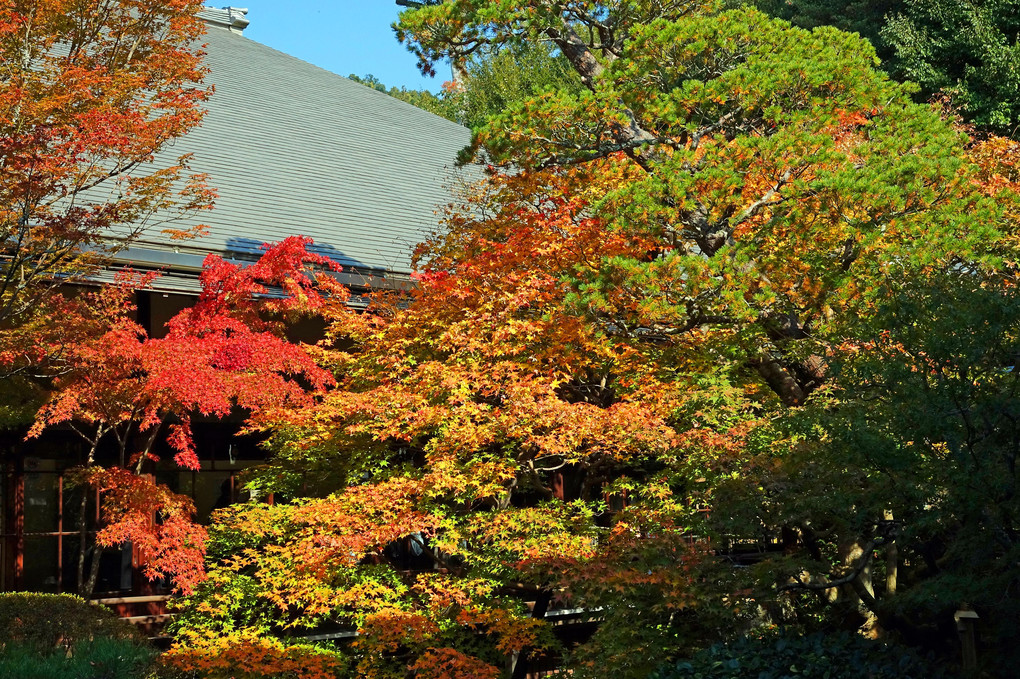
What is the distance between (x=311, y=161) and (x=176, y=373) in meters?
7.79

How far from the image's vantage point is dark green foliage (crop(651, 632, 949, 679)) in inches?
261

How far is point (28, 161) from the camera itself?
7.60m

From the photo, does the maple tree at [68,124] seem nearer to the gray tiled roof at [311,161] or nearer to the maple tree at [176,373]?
the maple tree at [176,373]

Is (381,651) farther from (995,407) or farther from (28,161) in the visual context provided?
(995,407)

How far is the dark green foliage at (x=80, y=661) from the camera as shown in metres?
6.54

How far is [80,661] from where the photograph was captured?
6941 millimetres

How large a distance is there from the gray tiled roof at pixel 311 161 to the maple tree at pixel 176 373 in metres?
1.43

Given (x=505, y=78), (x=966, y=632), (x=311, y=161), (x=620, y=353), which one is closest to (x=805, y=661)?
(x=966, y=632)

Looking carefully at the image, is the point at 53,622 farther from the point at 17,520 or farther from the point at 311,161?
the point at 311,161

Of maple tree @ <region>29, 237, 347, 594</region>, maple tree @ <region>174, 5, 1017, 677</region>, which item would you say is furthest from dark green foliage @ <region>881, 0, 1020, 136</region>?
maple tree @ <region>29, 237, 347, 594</region>

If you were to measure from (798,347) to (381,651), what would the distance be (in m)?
5.02

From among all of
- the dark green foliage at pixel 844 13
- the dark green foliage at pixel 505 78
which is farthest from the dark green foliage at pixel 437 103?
the dark green foliage at pixel 844 13

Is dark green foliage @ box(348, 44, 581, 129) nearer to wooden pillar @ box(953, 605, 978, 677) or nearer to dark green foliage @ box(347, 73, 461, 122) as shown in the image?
dark green foliage @ box(347, 73, 461, 122)

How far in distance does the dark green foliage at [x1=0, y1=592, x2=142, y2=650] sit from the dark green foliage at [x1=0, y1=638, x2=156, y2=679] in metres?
0.30
